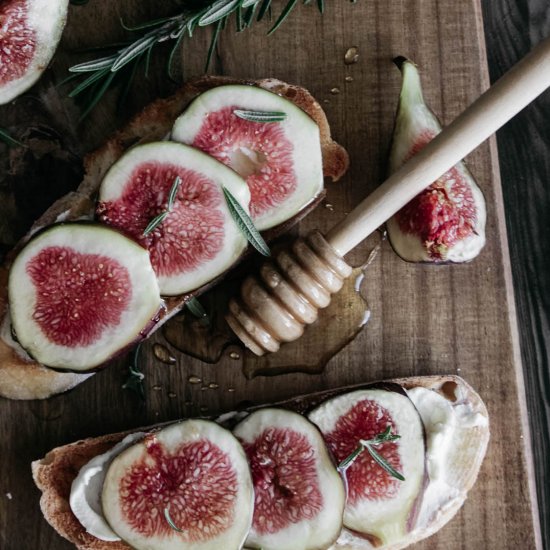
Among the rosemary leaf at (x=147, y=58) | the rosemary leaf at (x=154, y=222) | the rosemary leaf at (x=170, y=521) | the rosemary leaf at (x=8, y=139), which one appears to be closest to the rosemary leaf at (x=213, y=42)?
the rosemary leaf at (x=147, y=58)

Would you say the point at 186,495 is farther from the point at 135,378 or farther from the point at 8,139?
the point at 8,139

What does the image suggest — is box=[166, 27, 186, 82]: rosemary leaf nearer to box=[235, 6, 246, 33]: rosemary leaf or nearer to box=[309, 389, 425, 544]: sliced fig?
box=[235, 6, 246, 33]: rosemary leaf

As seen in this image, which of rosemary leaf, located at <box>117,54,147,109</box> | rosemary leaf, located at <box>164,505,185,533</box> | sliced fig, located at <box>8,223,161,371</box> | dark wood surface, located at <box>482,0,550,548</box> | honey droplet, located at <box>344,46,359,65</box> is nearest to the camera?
rosemary leaf, located at <box>164,505,185,533</box>

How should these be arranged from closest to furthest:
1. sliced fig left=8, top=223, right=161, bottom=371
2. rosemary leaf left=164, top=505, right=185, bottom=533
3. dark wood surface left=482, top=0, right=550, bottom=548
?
rosemary leaf left=164, top=505, right=185, bottom=533
sliced fig left=8, top=223, right=161, bottom=371
dark wood surface left=482, top=0, right=550, bottom=548

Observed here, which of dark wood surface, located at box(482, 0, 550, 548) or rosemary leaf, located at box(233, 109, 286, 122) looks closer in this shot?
rosemary leaf, located at box(233, 109, 286, 122)

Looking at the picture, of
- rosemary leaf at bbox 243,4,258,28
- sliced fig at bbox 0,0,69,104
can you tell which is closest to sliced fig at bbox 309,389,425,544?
rosemary leaf at bbox 243,4,258,28

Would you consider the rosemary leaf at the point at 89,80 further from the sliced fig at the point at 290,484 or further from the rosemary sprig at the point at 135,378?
the sliced fig at the point at 290,484

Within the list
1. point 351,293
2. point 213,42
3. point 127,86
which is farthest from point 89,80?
point 351,293
